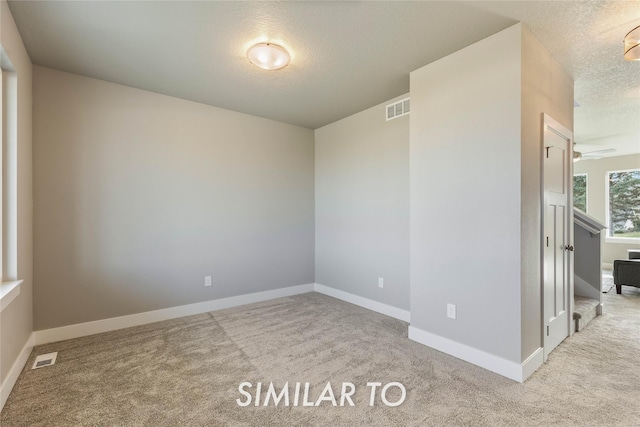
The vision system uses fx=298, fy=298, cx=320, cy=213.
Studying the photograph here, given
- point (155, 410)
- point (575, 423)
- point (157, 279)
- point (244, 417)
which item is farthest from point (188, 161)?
point (575, 423)

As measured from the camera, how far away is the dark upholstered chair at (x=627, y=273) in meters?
4.48

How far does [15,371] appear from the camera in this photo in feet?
7.06

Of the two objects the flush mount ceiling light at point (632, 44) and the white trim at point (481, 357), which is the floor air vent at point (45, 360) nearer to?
the white trim at point (481, 357)

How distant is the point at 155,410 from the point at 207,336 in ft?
3.59

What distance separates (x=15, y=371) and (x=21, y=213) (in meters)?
1.17

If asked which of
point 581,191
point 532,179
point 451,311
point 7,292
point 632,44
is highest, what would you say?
point 632,44

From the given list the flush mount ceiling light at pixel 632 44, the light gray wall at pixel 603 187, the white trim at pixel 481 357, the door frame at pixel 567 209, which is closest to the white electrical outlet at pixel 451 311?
the white trim at pixel 481 357

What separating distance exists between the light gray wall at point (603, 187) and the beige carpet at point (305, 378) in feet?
15.7

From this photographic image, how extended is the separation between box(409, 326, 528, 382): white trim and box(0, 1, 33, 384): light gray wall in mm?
3153

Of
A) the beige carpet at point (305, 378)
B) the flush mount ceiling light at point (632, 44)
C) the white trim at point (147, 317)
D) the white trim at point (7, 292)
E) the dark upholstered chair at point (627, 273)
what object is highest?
the flush mount ceiling light at point (632, 44)

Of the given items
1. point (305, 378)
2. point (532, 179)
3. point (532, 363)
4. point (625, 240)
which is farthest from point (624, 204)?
point (305, 378)

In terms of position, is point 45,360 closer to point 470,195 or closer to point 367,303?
point 367,303

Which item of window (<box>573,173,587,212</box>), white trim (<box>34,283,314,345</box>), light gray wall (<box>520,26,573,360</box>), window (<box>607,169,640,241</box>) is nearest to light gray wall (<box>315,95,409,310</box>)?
white trim (<box>34,283,314,345</box>)

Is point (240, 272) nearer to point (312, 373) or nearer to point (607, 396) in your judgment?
point (312, 373)
